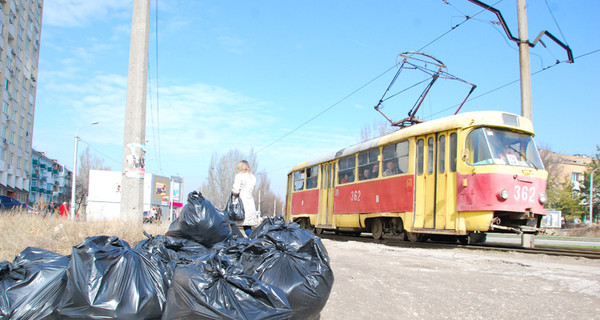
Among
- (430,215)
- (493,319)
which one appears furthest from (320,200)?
(493,319)

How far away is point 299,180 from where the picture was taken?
16.5 meters

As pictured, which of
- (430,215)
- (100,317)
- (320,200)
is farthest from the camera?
(320,200)

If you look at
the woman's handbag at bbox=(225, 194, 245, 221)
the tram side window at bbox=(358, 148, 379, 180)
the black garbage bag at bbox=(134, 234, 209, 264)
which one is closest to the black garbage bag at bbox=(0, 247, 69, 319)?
the black garbage bag at bbox=(134, 234, 209, 264)

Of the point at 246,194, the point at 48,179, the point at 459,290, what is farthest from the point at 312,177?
the point at 48,179

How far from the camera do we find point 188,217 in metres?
4.42

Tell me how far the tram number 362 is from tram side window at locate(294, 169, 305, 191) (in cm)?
853

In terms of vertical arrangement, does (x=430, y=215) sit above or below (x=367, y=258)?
above

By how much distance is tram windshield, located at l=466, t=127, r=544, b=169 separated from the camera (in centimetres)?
863

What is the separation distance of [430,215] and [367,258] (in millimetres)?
2864

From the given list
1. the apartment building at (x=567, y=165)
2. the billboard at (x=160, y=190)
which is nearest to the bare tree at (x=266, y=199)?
the billboard at (x=160, y=190)

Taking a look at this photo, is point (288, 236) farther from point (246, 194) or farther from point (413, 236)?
point (413, 236)

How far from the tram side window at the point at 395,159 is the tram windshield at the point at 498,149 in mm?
1655

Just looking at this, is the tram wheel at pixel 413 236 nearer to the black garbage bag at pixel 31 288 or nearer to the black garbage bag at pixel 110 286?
the black garbage bag at pixel 110 286

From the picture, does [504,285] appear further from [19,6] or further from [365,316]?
[19,6]
